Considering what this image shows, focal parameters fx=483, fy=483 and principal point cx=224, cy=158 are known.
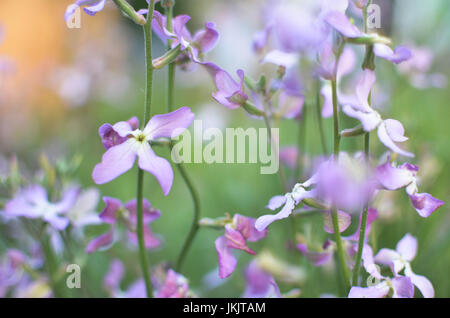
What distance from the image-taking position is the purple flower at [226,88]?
44cm

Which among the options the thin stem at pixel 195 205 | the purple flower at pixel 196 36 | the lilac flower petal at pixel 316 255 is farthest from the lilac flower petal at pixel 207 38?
the lilac flower petal at pixel 316 255

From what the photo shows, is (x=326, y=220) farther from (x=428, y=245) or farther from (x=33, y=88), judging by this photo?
(x=33, y=88)

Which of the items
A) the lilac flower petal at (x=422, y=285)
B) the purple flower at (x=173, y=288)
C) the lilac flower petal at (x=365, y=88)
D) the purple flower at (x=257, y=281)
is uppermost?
the lilac flower petal at (x=365, y=88)

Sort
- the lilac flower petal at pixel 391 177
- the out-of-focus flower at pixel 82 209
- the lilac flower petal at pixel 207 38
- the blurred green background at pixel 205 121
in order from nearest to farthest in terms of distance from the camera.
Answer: the lilac flower petal at pixel 391 177 < the lilac flower petal at pixel 207 38 < the out-of-focus flower at pixel 82 209 < the blurred green background at pixel 205 121

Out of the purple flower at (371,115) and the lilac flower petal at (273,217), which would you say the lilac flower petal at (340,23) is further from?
the lilac flower petal at (273,217)

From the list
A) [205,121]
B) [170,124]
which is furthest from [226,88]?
[205,121]

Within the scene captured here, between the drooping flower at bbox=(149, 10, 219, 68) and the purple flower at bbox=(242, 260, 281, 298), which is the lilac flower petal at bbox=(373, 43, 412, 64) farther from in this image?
the purple flower at bbox=(242, 260, 281, 298)

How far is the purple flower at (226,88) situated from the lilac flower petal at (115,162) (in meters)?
0.09

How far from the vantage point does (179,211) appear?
4.37 feet

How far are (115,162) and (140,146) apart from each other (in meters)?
0.03

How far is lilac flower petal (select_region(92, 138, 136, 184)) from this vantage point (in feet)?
1.35

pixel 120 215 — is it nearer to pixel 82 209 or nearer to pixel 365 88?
pixel 82 209

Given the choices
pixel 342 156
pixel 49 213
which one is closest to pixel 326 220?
pixel 342 156
